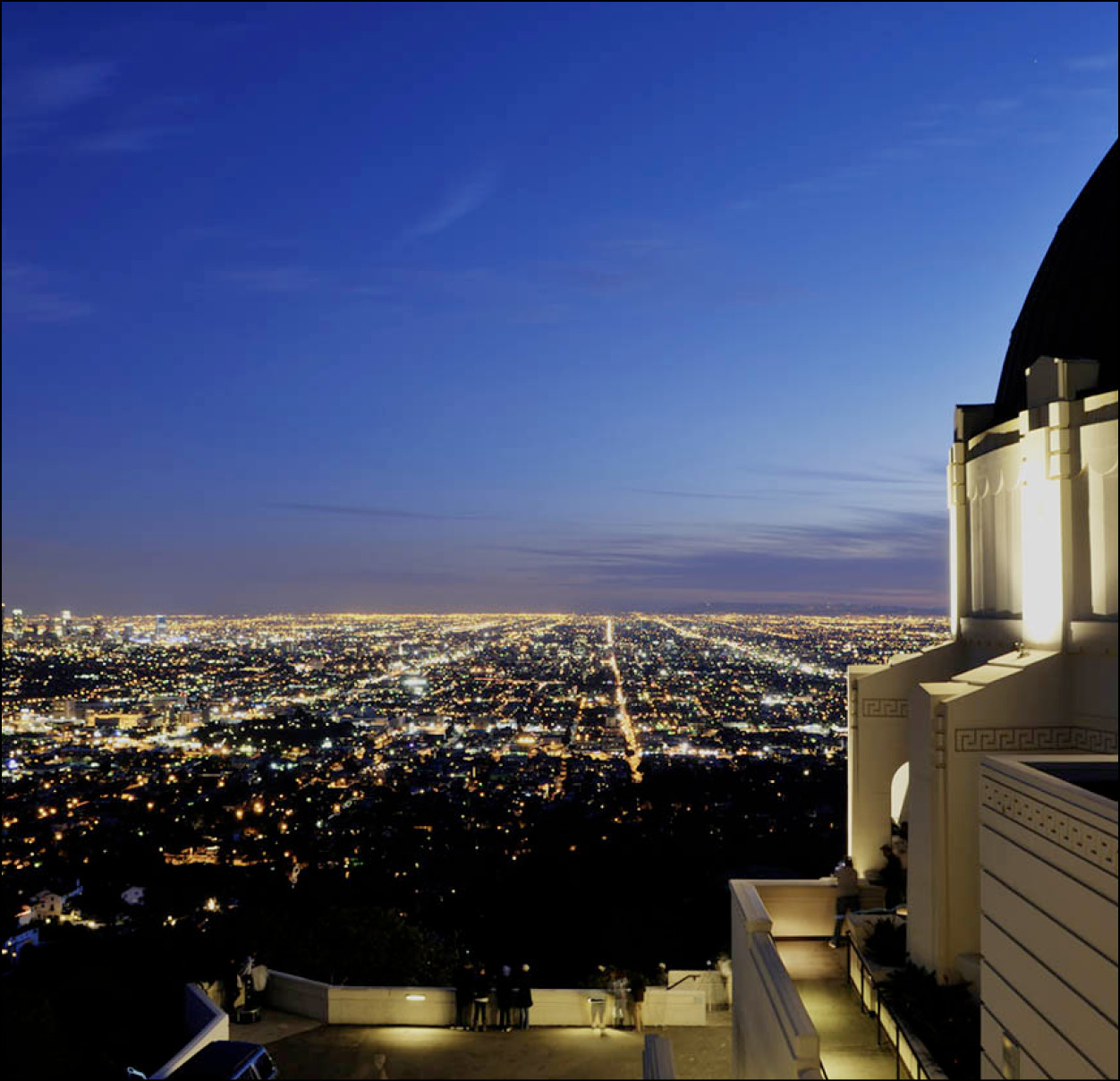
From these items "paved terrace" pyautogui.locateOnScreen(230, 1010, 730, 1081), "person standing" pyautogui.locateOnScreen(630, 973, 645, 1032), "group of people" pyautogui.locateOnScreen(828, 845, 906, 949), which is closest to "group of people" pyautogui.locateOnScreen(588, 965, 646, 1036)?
"person standing" pyautogui.locateOnScreen(630, 973, 645, 1032)

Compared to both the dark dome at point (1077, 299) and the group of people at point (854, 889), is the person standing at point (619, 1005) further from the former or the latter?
the dark dome at point (1077, 299)

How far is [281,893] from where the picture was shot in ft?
113

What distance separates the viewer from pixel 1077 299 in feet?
35.2

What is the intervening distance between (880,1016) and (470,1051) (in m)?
4.54

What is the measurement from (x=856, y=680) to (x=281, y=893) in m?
27.1

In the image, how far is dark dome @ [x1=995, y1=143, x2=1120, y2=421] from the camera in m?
10.1

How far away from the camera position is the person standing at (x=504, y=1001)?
460 inches

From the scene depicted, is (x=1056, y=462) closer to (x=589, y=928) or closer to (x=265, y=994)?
(x=265, y=994)

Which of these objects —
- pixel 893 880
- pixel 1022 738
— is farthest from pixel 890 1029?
pixel 893 880

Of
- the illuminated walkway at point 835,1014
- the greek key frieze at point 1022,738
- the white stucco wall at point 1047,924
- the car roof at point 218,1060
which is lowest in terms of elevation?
the car roof at point 218,1060

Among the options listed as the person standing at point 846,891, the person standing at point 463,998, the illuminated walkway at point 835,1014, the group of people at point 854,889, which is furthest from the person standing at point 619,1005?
the person standing at point 846,891

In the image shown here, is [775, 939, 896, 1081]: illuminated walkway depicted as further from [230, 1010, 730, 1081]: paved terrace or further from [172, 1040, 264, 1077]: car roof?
[172, 1040, 264, 1077]: car roof

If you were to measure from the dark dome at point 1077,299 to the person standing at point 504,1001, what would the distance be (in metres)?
8.44

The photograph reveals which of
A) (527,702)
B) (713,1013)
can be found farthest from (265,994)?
(527,702)
